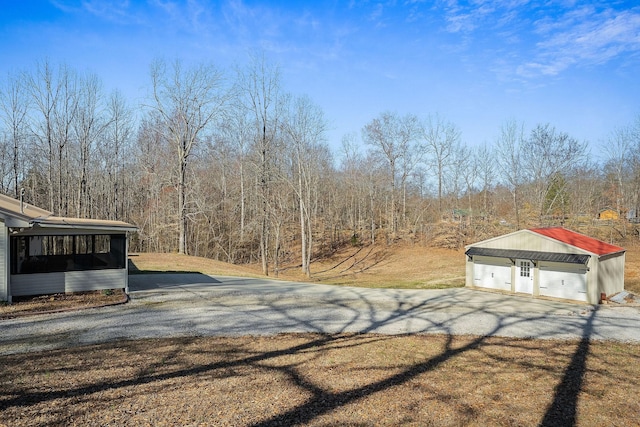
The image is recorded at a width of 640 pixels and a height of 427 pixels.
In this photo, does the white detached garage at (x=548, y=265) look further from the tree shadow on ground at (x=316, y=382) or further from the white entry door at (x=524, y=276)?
the tree shadow on ground at (x=316, y=382)

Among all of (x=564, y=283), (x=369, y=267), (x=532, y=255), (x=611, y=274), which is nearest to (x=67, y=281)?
(x=532, y=255)

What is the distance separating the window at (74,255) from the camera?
40.2 ft

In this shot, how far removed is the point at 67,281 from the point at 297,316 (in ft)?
24.1

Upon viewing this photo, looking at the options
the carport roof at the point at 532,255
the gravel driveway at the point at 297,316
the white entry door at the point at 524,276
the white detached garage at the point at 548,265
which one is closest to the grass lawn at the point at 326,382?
the gravel driveway at the point at 297,316

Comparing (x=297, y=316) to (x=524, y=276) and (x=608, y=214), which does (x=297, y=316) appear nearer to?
(x=524, y=276)

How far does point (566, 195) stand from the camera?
3838 cm

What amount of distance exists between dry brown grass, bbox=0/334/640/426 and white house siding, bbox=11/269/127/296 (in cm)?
584

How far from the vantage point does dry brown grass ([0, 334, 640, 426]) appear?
5441mm

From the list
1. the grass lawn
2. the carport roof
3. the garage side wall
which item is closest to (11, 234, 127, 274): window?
the grass lawn

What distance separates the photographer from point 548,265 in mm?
17656

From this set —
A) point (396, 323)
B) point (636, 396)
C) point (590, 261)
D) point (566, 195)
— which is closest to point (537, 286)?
point (590, 261)

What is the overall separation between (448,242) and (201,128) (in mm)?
21704

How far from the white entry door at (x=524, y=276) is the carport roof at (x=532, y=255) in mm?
531

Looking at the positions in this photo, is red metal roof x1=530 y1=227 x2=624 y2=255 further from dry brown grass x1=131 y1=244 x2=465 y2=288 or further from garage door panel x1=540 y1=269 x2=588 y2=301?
dry brown grass x1=131 y1=244 x2=465 y2=288
